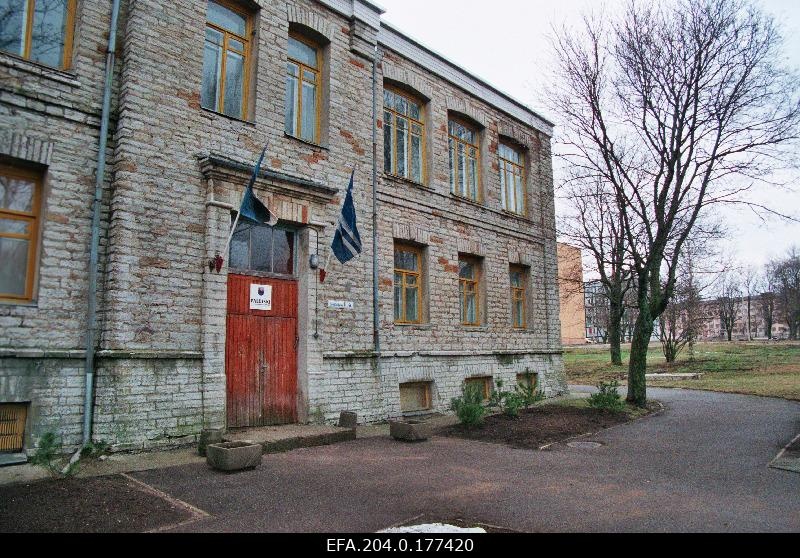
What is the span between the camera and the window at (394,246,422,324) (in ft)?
40.2

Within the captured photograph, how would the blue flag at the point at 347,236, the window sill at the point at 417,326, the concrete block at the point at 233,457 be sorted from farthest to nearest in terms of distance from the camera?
the window sill at the point at 417,326 → the blue flag at the point at 347,236 → the concrete block at the point at 233,457

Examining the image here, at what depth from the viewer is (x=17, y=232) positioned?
24.1 feet

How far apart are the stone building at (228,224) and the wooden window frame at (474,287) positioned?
2.5 inches

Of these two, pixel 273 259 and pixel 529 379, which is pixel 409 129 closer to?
pixel 273 259

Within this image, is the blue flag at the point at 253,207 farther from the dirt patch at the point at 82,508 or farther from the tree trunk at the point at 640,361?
the tree trunk at the point at 640,361

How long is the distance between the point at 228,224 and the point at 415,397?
19.0ft

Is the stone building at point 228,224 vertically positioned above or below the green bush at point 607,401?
above

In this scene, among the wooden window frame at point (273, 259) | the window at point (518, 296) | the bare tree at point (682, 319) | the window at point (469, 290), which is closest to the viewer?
the wooden window frame at point (273, 259)

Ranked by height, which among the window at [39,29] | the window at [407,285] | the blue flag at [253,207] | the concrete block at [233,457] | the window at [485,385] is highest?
the window at [39,29]

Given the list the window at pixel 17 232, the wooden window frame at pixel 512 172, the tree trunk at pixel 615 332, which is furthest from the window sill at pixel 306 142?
the tree trunk at pixel 615 332

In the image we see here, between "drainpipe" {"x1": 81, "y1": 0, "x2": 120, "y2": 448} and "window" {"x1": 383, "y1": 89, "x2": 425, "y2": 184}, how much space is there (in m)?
5.78

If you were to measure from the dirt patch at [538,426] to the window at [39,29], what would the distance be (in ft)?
28.4

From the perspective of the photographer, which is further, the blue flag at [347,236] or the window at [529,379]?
the window at [529,379]

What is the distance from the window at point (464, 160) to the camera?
47.1ft
